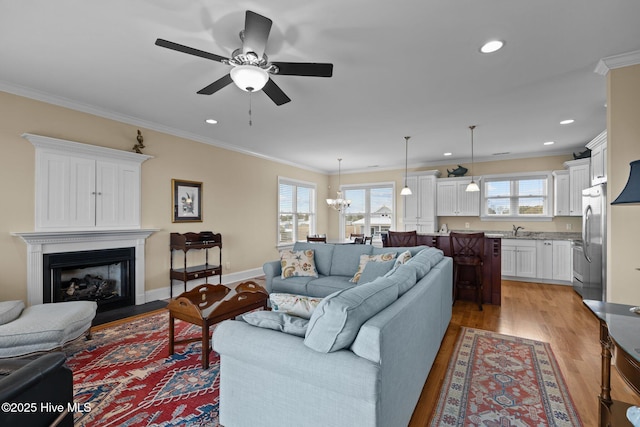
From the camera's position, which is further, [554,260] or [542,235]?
[542,235]

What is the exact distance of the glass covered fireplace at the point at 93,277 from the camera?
3.48m

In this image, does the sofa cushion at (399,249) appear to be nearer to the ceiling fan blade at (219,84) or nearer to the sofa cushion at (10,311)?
the ceiling fan blade at (219,84)

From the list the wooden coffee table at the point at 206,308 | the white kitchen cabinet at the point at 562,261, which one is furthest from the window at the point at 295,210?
the white kitchen cabinet at the point at 562,261

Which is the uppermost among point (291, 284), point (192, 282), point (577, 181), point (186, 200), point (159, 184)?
point (577, 181)

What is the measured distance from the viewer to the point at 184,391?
215cm

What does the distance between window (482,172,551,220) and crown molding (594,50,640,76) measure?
13.3 feet

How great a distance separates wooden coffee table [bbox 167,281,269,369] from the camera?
2.44m

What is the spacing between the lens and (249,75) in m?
2.04

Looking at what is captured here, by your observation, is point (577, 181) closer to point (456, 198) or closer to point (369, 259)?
point (456, 198)

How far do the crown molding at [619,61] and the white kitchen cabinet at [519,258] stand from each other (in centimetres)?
396

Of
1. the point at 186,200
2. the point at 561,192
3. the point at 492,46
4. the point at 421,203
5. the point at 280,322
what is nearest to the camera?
the point at 280,322

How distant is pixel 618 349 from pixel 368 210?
7027 millimetres

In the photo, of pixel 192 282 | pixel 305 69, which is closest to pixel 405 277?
pixel 305 69

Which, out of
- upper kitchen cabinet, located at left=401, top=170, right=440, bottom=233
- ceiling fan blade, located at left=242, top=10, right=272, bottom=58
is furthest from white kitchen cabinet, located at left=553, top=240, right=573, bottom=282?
ceiling fan blade, located at left=242, top=10, right=272, bottom=58
